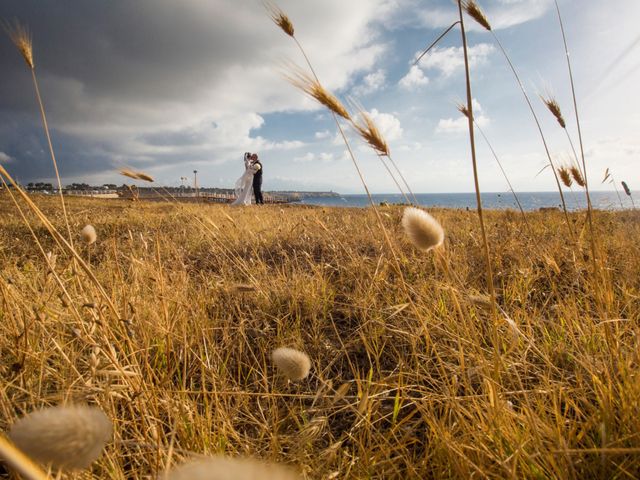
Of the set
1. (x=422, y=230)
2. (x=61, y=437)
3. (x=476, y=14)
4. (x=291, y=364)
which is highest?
(x=476, y=14)

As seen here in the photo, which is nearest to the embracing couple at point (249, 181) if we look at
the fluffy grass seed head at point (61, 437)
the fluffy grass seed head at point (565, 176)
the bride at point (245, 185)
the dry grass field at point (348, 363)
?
the bride at point (245, 185)

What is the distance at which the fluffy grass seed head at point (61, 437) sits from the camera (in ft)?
1.16

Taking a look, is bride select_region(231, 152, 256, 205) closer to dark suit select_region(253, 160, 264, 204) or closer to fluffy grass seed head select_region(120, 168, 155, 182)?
dark suit select_region(253, 160, 264, 204)

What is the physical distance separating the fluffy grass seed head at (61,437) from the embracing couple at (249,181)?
1381 centimetres

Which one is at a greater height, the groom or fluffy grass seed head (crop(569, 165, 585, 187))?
the groom

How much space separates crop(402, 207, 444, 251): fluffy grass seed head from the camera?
2.87 feet

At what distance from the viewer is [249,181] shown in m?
14.7

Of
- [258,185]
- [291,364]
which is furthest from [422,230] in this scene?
[258,185]

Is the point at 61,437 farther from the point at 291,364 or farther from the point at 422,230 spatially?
the point at 422,230

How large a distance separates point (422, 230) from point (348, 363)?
41.5 inches

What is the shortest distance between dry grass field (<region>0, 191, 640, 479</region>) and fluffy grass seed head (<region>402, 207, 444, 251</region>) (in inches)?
6.4

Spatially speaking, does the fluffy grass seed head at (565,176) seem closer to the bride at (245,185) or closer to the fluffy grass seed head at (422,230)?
the fluffy grass seed head at (422,230)

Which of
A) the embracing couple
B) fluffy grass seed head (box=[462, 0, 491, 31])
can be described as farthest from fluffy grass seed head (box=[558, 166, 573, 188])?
the embracing couple

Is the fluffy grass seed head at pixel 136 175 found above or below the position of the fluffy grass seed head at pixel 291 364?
above
